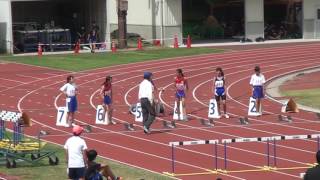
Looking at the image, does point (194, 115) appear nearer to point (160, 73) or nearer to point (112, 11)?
point (160, 73)

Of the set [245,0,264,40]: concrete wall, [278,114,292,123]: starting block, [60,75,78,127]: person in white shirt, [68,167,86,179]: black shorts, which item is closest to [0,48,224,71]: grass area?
[245,0,264,40]: concrete wall

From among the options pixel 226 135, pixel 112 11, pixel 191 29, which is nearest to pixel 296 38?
pixel 191 29

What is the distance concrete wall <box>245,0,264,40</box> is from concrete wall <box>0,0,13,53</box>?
1751cm

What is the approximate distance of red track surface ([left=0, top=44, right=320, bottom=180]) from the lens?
19.8 metres

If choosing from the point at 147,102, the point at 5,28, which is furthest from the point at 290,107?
the point at 5,28

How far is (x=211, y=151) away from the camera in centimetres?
2078

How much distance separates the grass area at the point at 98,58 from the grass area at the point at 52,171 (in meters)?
24.8

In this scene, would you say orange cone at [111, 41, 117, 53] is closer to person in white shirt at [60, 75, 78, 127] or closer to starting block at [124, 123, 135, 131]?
person in white shirt at [60, 75, 78, 127]

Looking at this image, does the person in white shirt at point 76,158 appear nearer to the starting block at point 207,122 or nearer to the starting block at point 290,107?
the starting block at point 207,122

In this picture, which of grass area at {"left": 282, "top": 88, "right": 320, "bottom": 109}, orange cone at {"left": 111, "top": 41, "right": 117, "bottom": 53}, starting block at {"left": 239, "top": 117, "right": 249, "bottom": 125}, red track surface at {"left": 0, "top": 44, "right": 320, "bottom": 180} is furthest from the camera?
orange cone at {"left": 111, "top": 41, "right": 117, "bottom": 53}

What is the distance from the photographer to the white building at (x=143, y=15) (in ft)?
196

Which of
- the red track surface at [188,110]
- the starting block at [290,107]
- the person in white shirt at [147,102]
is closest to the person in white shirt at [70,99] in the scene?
the red track surface at [188,110]

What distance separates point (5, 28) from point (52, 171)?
37890 millimetres

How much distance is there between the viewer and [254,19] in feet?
204
